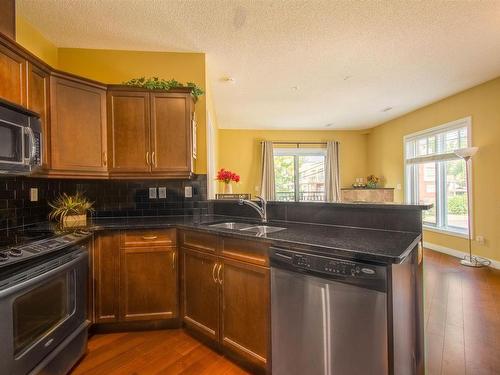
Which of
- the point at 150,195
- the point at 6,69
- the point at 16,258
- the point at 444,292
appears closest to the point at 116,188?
the point at 150,195

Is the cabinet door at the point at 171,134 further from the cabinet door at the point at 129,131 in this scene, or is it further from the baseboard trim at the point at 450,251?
the baseboard trim at the point at 450,251

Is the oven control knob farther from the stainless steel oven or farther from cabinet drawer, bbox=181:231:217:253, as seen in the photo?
cabinet drawer, bbox=181:231:217:253

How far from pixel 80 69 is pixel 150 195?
1559 mm

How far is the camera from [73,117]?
2.16m

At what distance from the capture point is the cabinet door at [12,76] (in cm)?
160

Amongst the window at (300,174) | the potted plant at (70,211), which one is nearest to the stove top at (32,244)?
the potted plant at (70,211)

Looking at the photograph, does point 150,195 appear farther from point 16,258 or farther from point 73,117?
point 16,258

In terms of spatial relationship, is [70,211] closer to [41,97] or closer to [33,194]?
[33,194]

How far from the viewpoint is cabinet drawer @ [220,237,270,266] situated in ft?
4.95

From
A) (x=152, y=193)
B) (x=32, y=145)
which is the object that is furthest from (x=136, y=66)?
(x=32, y=145)

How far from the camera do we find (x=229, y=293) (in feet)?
5.58

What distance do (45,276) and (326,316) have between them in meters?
1.56

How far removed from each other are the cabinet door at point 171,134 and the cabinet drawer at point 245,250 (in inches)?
39.4

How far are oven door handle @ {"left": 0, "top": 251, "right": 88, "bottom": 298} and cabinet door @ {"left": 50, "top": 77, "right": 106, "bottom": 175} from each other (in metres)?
0.83
